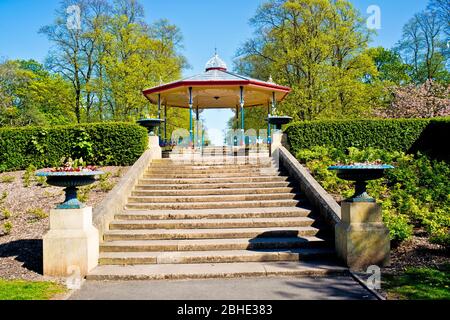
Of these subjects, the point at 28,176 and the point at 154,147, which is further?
the point at 154,147

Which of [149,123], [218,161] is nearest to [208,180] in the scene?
[218,161]

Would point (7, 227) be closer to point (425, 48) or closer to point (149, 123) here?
point (149, 123)

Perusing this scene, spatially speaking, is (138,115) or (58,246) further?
(138,115)

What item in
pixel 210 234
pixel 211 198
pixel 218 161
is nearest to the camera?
pixel 210 234

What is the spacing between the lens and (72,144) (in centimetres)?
1207

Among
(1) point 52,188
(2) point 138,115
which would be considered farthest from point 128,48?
(1) point 52,188

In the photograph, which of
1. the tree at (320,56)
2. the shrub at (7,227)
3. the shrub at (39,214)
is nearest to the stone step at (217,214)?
the shrub at (39,214)

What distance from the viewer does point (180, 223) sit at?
712cm

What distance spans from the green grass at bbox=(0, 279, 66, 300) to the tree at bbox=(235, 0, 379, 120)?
19.7 meters

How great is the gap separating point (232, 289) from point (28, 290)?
9.07 feet

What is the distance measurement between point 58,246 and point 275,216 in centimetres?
414

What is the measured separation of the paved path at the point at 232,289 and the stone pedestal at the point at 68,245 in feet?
1.54

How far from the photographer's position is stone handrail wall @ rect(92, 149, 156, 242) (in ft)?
21.8

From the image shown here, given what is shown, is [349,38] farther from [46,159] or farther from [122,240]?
[122,240]
